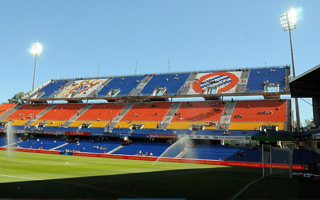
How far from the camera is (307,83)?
27.8 m

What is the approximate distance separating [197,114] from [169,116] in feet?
19.5

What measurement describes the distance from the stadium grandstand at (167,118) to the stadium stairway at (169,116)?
214 millimetres

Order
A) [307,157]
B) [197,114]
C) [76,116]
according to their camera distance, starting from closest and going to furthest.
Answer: [307,157] → [197,114] → [76,116]

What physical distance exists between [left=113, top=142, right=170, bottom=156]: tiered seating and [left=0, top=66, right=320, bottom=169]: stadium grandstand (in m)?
0.18

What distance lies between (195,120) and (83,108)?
30.5 meters

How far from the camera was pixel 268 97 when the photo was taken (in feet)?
184

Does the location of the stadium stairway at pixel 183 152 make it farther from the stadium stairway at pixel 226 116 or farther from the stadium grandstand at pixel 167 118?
the stadium stairway at pixel 226 116

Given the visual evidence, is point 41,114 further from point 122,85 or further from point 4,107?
point 122,85

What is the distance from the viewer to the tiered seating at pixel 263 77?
180 ft

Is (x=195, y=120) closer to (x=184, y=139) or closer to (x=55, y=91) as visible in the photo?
(x=184, y=139)

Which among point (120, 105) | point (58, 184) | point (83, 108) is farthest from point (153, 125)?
point (58, 184)

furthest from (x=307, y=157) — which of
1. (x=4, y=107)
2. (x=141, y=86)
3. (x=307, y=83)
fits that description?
(x=4, y=107)

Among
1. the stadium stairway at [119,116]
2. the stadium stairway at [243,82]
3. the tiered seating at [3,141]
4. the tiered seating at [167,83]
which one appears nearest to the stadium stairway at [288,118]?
the stadium stairway at [243,82]

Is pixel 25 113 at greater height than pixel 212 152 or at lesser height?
greater
